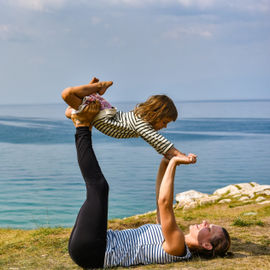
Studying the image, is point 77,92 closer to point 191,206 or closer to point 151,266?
point 151,266

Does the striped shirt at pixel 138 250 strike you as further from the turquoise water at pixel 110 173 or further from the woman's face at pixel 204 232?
the turquoise water at pixel 110 173

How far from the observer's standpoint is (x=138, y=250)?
520 cm

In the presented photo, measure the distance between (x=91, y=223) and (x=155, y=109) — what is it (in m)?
1.62

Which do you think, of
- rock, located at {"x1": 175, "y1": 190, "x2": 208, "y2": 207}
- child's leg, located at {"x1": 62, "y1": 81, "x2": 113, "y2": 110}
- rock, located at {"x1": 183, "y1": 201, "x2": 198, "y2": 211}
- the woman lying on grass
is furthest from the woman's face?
rock, located at {"x1": 175, "y1": 190, "x2": 208, "y2": 207}

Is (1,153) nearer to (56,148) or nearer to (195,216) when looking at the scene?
(56,148)

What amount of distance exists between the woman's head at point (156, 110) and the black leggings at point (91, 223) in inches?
33.4

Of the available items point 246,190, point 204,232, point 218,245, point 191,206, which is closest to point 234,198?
point 246,190

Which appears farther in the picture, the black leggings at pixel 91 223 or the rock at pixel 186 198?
the rock at pixel 186 198

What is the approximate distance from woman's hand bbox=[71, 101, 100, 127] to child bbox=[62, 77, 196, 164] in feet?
0.17

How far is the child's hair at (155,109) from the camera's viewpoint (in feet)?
17.6

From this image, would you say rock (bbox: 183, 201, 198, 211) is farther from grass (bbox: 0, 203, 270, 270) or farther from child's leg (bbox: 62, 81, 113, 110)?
child's leg (bbox: 62, 81, 113, 110)

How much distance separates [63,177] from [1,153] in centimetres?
1830

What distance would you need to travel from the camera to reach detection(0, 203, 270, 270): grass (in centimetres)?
523

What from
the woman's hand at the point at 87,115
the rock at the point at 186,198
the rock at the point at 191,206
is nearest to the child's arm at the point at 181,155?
the woman's hand at the point at 87,115
